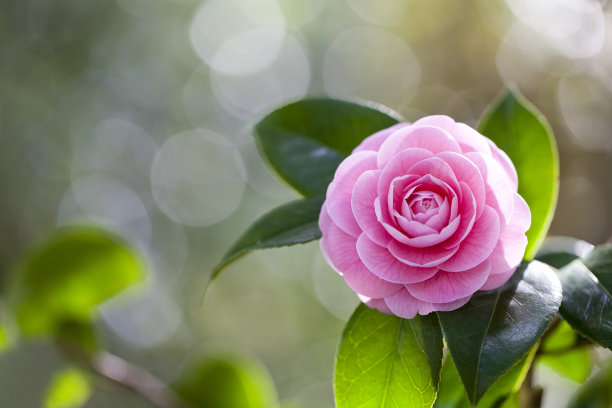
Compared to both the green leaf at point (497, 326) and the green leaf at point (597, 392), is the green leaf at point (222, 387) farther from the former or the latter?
the green leaf at point (497, 326)

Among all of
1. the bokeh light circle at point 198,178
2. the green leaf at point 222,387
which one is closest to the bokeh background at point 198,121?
the bokeh light circle at point 198,178

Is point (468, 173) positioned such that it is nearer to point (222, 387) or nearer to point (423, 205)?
point (423, 205)

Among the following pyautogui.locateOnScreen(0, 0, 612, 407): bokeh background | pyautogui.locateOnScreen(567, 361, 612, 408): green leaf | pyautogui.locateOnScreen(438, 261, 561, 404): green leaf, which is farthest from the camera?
pyautogui.locateOnScreen(0, 0, 612, 407): bokeh background

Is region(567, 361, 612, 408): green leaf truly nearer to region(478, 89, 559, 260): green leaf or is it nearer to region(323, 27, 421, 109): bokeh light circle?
region(478, 89, 559, 260): green leaf

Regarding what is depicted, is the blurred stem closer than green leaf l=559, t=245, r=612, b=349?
No

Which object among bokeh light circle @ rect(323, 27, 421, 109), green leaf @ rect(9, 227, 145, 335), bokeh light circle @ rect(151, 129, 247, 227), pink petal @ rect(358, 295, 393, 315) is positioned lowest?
bokeh light circle @ rect(151, 129, 247, 227)

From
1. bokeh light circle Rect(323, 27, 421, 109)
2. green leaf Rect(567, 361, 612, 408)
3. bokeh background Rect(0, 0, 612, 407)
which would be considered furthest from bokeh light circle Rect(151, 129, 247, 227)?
green leaf Rect(567, 361, 612, 408)

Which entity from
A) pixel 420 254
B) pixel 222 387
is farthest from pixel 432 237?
pixel 222 387
